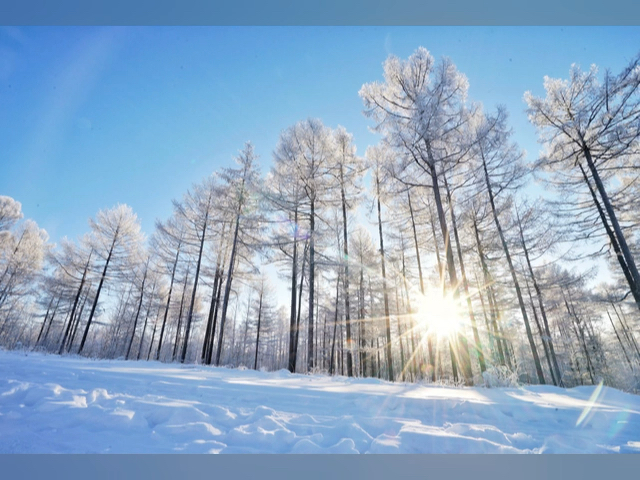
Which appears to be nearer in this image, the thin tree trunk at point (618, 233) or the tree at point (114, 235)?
the thin tree trunk at point (618, 233)

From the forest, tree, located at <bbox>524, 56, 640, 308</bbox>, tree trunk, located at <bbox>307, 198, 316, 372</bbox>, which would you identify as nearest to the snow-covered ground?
the forest

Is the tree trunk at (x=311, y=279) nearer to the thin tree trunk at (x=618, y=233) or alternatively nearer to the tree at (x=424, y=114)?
the tree at (x=424, y=114)

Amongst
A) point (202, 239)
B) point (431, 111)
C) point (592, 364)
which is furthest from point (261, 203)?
point (592, 364)

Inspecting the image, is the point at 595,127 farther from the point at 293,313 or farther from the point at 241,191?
the point at 241,191

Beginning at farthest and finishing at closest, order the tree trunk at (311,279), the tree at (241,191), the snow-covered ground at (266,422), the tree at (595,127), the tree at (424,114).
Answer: the tree at (241,191) → the tree trunk at (311,279) → the tree at (595,127) → the tree at (424,114) → the snow-covered ground at (266,422)

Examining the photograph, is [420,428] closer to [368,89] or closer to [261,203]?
[368,89]

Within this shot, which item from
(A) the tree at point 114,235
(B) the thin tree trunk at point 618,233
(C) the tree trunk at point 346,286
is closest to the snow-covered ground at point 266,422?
(C) the tree trunk at point 346,286

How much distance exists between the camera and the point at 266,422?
67.5 inches

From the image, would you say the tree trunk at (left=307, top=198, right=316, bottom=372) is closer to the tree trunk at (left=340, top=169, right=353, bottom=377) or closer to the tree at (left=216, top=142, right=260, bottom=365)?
the tree trunk at (left=340, top=169, right=353, bottom=377)

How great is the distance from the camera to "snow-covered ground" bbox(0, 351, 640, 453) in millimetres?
1348

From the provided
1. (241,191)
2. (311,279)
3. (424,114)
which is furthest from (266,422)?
(241,191)

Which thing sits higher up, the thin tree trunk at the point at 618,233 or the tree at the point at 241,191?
the tree at the point at 241,191

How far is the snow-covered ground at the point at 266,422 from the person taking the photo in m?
1.35

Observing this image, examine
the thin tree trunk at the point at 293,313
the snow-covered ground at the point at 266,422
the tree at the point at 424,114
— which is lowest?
the snow-covered ground at the point at 266,422
